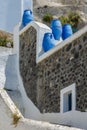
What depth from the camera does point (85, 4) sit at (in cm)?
3544

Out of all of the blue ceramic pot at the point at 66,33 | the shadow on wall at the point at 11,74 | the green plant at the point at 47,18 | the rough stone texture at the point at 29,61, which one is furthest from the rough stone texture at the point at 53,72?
the green plant at the point at 47,18

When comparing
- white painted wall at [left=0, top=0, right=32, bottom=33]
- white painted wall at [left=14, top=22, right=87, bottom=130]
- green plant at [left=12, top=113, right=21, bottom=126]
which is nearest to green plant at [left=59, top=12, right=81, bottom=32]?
white painted wall at [left=0, top=0, right=32, bottom=33]

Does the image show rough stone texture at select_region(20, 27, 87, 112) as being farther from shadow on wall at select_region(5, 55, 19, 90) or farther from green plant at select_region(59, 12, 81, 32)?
green plant at select_region(59, 12, 81, 32)

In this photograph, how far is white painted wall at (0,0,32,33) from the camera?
21.4m

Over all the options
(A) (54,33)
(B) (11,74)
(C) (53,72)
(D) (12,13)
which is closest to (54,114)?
(C) (53,72)

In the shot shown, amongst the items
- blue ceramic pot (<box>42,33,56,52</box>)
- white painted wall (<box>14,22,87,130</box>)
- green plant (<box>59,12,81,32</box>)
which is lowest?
green plant (<box>59,12,81,32</box>)

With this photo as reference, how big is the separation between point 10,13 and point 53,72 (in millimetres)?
10343

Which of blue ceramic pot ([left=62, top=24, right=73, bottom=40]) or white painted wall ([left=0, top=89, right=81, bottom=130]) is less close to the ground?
blue ceramic pot ([left=62, top=24, right=73, bottom=40])

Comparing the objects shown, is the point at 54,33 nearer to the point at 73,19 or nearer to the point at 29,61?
the point at 29,61

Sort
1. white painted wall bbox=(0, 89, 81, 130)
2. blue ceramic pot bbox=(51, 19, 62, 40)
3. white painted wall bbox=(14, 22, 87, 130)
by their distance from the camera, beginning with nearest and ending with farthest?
white painted wall bbox=(0, 89, 81, 130) < white painted wall bbox=(14, 22, 87, 130) < blue ceramic pot bbox=(51, 19, 62, 40)

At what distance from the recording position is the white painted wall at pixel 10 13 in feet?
70.3

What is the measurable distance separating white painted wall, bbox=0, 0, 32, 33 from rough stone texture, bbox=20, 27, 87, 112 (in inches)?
284

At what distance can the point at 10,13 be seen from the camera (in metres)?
21.9

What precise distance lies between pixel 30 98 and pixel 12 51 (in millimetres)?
2212
